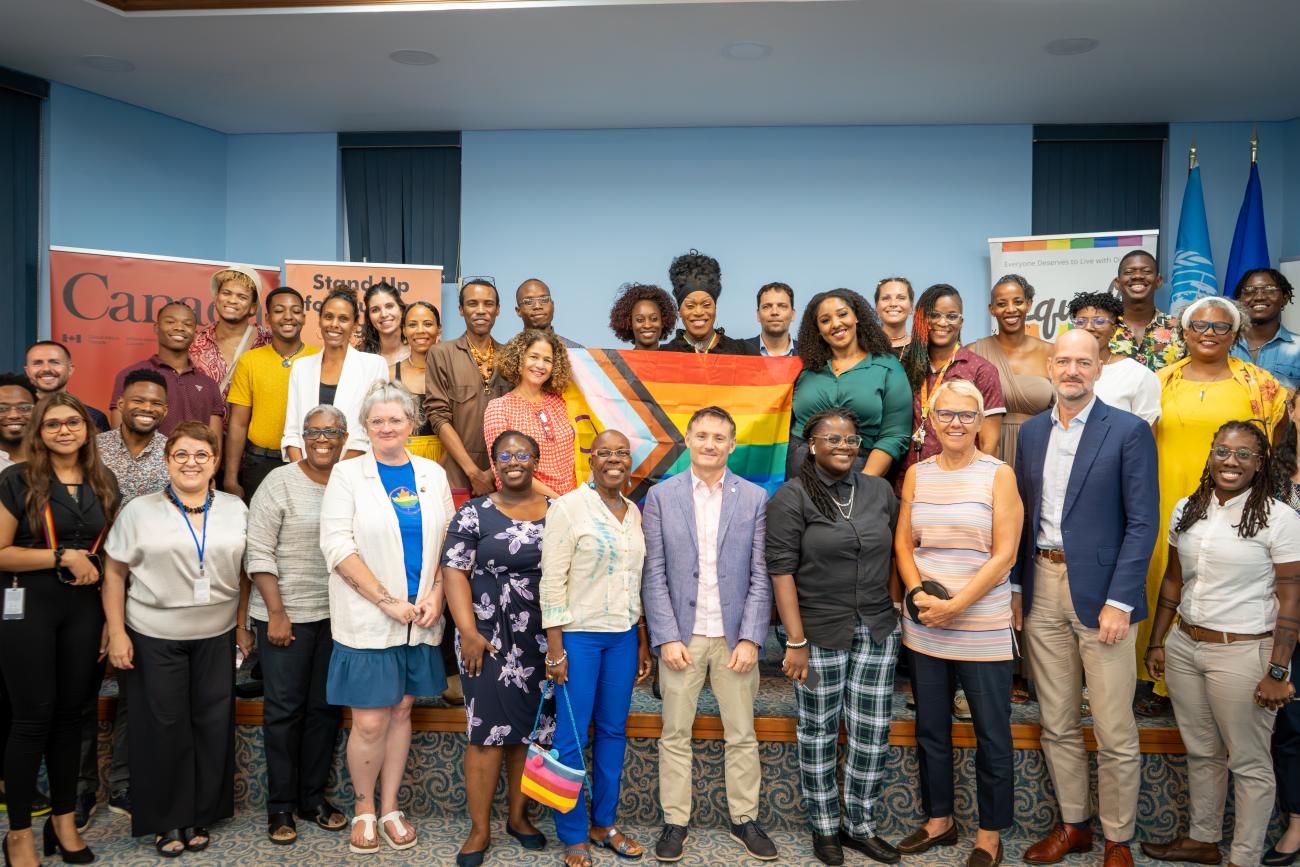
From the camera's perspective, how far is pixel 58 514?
132 inches

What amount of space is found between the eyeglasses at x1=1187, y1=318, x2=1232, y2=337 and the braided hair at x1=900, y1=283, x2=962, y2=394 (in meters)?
0.93

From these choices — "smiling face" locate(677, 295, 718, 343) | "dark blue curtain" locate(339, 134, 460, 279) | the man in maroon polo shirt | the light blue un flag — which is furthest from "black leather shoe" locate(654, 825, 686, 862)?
the light blue un flag

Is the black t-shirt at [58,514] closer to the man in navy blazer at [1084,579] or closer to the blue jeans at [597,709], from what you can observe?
the blue jeans at [597,709]

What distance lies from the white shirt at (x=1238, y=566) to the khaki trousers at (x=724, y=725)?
1629mm

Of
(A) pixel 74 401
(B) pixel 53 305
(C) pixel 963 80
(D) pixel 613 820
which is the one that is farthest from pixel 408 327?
(C) pixel 963 80

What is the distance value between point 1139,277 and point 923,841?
9.78ft

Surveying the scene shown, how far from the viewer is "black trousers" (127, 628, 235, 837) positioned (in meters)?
3.45

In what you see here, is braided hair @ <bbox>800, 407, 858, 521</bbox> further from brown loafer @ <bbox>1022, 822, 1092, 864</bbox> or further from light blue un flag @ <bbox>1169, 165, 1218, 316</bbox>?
light blue un flag @ <bbox>1169, 165, 1218, 316</bbox>

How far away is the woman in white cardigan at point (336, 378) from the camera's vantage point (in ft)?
13.3

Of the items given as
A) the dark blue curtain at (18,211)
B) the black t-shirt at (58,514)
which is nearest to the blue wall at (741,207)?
the dark blue curtain at (18,211)

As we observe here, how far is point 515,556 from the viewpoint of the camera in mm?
3346

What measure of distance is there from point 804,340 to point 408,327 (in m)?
1.92

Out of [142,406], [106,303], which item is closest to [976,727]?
[142,406]

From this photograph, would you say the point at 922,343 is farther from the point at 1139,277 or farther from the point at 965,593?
the point at 1139,277
